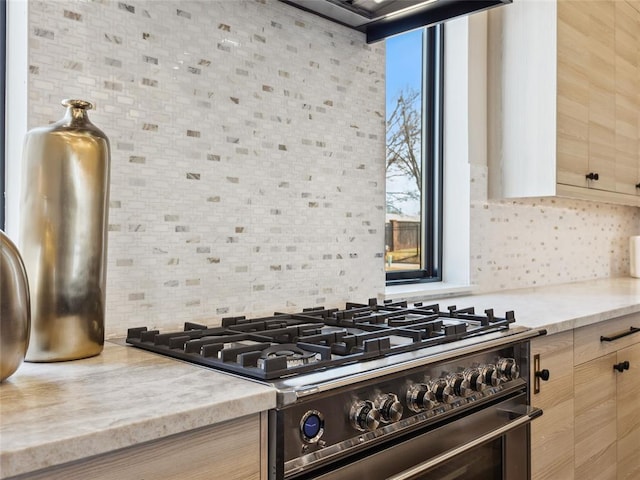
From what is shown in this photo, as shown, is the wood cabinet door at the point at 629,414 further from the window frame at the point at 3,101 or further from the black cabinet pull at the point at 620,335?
the window frame at the point at 3,101

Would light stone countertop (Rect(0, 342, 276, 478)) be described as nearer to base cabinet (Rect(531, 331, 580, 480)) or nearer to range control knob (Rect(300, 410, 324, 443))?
range control knob (Rect(300, 410, 324, 443))

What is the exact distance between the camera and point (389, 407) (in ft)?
3.61

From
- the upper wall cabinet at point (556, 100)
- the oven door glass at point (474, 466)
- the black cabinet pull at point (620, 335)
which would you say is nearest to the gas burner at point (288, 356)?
the oven door glass at point (474, 466)

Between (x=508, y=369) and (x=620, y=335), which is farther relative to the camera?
(x=620, y=335)

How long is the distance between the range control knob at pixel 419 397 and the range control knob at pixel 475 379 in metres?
0.20

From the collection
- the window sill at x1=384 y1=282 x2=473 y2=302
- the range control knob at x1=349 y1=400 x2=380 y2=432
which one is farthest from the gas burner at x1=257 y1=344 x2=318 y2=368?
the window sill at x1=384 y1=282 x2=473 y2=302

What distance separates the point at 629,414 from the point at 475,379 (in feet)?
4.10

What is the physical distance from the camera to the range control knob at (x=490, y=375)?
1.40 metres

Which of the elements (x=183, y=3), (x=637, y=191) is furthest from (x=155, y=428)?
(x=637, y=191)

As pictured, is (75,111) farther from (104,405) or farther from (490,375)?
(490,375)

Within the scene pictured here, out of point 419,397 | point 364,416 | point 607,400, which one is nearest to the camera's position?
point 364,416

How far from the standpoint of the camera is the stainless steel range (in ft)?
3.20

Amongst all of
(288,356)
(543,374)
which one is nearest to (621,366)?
(543,374)

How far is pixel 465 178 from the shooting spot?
258cm
